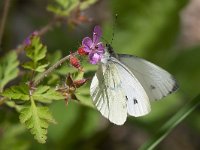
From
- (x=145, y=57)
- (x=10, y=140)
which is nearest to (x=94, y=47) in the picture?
(x=10, y=140)

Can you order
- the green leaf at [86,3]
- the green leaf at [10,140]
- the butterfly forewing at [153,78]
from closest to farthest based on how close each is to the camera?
the butterfly forewing at [153,78] → the green leaf at [86,3] → the green leaf at [10,140]

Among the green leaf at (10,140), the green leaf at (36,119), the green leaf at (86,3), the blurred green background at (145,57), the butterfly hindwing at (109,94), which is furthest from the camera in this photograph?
the blurred green background at (145,57)

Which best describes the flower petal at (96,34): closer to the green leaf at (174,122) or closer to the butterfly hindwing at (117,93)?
the butterfly hindwing at (117,93)

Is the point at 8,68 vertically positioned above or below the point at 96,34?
above

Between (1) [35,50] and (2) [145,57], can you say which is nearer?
(1) [35,50]

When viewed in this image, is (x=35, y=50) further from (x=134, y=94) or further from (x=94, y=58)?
(x=134, y=94)

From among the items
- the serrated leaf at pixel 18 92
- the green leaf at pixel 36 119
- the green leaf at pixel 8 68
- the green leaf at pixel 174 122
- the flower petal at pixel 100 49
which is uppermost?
the green leaf at pixel 8 68

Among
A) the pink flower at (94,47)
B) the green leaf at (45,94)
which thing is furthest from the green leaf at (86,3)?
the green leaf at (45,94)
